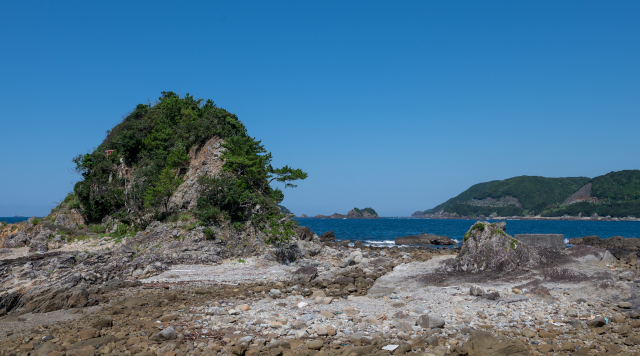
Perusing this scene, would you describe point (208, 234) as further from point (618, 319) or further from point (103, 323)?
point (618, 319)

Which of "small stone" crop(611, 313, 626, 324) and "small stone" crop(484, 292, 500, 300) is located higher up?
"small stone" crop(484, 292, 500, 300)

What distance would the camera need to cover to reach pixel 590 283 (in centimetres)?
1394

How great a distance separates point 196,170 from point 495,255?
62.4ft

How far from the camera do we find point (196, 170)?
91.6 ft

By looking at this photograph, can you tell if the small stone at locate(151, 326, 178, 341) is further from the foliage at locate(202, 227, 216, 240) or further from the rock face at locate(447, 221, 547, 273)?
the foliage at locate(202, 227, 216, 240)

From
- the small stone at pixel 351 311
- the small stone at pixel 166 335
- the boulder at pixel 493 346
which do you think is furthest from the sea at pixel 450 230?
the small stone at pixel 166 335

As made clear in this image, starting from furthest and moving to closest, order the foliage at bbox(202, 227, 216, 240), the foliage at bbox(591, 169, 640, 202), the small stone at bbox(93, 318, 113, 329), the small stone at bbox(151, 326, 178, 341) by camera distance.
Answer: the foliage at bbox(591, 169, 640, 202) → the foliage at bbox(202, 227, 216, 240) → the small stone at bbox(93, 318, 113, 329) → the small stone at bbox(151, 326, 178, 341)

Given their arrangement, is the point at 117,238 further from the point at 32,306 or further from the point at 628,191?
the point at 628,191

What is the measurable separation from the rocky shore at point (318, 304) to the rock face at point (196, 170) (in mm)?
4266

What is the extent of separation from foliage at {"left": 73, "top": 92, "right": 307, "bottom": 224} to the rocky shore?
3924 mm

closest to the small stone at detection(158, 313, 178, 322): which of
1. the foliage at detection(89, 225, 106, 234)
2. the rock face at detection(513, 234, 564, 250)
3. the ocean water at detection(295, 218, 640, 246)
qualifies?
the rock face at detection(513, 234, 564, 250)

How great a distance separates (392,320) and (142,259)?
45.5ft

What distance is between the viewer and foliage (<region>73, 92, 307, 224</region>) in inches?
996

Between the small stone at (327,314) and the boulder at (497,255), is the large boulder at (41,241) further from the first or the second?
the boulder at (497,255)
